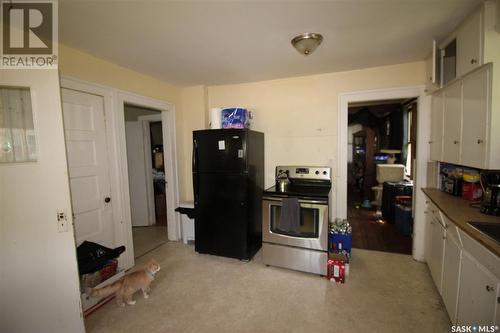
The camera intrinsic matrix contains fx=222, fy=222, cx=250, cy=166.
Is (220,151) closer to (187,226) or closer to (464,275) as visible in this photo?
(187,226)

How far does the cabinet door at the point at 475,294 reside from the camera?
120cm

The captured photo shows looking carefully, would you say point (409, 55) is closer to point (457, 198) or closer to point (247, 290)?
point (457, 198)

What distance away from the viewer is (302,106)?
3.11 metres

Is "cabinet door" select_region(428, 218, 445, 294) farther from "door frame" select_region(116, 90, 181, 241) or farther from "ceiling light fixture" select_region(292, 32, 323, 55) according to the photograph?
"door frame" select_region(116, 90, 181, 241)

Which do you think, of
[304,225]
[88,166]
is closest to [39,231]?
[88,166]

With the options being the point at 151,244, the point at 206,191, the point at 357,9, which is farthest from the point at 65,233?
the point at 357,9

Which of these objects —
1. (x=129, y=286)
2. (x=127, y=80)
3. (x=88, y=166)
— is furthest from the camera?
(x=127, y=80)

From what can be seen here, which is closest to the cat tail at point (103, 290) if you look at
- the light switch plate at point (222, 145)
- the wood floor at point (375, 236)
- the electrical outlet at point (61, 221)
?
the electrical outlet at point (61, 221)

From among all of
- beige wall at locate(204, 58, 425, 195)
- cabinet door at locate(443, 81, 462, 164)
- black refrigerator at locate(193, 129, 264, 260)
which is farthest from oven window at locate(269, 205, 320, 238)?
cabinet door at locate(443, 81, 462, 164)

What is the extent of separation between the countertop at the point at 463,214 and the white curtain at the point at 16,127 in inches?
114

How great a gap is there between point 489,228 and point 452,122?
1.08 meters

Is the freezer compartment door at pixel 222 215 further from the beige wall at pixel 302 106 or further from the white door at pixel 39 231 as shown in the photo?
the white door at pixel 39 231

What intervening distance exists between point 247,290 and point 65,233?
168 cm

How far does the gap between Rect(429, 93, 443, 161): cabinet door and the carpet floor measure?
1349 mm
